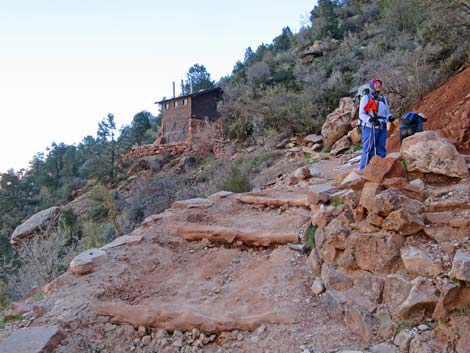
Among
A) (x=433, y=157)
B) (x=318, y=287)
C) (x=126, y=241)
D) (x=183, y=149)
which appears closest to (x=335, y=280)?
(x=318, y=287)

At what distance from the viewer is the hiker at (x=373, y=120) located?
206 inches

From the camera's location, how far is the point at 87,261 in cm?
408

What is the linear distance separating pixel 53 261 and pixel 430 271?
6.90m

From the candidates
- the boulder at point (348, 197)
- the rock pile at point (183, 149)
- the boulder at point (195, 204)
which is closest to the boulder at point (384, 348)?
the boulder at point (348, 197)

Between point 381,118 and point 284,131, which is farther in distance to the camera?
point 284,131

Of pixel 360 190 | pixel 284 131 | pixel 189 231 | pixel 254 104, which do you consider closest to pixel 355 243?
pixel 360 190

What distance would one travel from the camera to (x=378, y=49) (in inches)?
597

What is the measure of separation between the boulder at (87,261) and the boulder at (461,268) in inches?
134

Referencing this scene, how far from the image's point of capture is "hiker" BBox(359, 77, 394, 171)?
17.2ft

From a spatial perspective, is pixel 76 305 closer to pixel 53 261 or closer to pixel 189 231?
pixel 189 231

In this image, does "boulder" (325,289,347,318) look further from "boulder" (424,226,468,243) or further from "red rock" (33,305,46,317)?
"red rock" (33,305,46,317)

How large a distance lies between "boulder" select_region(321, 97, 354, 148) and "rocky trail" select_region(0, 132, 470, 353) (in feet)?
23.9

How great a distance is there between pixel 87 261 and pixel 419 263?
128 inches

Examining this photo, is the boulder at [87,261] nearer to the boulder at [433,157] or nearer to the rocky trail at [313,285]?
the rocky trail at [313,285]
